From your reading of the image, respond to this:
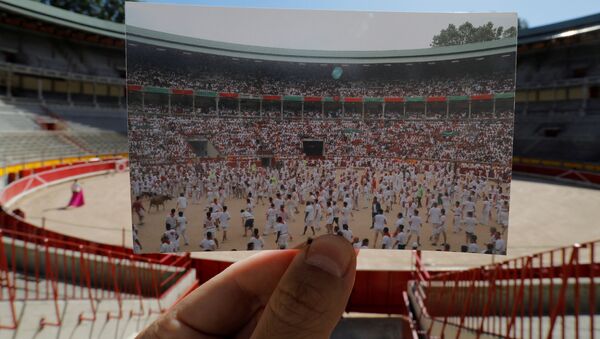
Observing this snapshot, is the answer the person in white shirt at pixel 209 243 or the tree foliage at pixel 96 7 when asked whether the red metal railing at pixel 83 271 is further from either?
the tree foliage at pixel 96 7

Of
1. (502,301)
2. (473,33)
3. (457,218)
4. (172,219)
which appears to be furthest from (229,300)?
(502,301)

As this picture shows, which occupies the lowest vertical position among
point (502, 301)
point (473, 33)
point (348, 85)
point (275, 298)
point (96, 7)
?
point (502, 301)

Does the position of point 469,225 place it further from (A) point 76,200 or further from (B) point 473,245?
(A) point 76,200

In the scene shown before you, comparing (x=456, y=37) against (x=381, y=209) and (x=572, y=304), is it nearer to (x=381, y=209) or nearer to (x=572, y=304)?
(x=381, y=209)

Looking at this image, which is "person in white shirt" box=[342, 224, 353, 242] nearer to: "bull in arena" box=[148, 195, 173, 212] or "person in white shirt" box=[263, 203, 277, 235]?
"person in white shirt" box=[263, 203, 277, 235]

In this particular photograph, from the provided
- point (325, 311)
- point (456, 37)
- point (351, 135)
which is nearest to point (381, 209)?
point (351, 135)

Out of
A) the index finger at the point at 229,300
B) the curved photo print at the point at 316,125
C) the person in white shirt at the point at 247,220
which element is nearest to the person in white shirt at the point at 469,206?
the curved photo print at the point at 316,125
